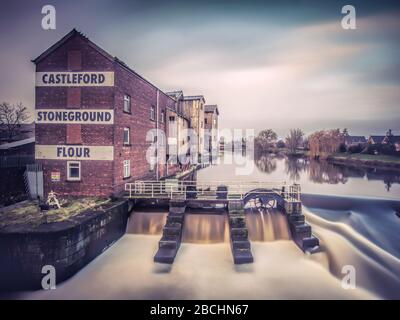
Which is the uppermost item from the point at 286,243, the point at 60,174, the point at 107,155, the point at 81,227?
the point at 107,155

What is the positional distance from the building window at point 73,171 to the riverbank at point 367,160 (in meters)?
47.6

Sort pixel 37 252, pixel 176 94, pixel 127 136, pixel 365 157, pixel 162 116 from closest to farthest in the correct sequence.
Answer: pixel 37 252 → pixel 127 136 → pixel 162 116 → pixel 176 94 → pixel 365 157

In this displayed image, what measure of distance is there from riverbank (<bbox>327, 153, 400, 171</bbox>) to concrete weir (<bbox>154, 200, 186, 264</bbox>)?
141 feet

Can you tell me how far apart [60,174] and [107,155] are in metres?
3.08

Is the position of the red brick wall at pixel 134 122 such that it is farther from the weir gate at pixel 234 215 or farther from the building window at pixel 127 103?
the weir gate at pixel 234 215

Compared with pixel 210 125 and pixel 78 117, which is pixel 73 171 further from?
pixel 210 125

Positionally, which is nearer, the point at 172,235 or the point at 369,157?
the point at 172,235

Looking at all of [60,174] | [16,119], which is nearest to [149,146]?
[60,174]

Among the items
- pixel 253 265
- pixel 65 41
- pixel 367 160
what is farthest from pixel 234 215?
pixel 367 160

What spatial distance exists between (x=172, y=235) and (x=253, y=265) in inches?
167

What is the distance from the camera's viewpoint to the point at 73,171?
13836 mm

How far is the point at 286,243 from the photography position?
12969mm
